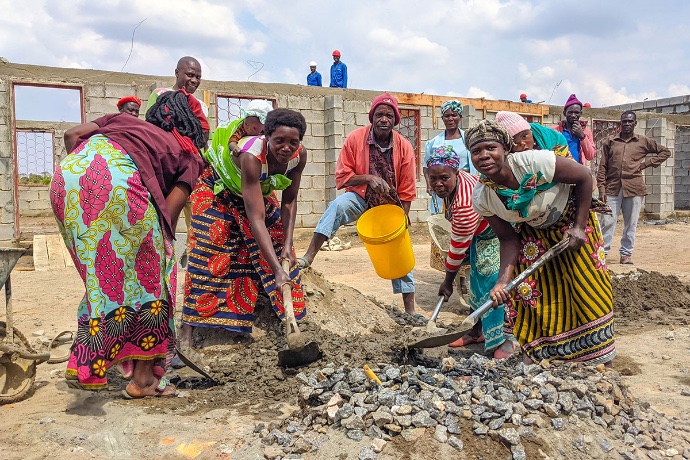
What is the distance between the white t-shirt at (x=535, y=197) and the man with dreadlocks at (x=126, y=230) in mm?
1546

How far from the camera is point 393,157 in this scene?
466 centimetres

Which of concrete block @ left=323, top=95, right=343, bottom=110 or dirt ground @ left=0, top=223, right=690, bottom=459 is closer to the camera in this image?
dirt ground @ left=0, top=223, right=690, bottom=459

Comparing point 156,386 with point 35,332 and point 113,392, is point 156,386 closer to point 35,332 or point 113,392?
point 113,392

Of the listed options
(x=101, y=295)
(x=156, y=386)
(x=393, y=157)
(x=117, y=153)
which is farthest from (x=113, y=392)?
(x=393, y=157)

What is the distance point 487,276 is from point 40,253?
6635 mm

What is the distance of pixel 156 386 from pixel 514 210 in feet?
6.74

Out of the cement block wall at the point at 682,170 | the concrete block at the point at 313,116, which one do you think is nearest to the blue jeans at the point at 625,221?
the concrete block at the point at 313,116

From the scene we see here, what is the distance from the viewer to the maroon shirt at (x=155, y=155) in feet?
8.87

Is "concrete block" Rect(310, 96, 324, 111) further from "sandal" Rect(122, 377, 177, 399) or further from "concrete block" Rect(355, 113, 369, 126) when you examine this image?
"sandal" Rect(122, 377, 177, 399)

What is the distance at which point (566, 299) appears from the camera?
3223 millimetres

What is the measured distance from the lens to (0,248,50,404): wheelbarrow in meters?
2.68

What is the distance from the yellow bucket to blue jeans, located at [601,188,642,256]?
13.1 ft

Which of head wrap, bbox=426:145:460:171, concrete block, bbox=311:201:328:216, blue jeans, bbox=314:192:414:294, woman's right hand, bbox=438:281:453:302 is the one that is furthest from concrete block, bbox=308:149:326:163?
woman's right hand, bbox=438:281:453:302

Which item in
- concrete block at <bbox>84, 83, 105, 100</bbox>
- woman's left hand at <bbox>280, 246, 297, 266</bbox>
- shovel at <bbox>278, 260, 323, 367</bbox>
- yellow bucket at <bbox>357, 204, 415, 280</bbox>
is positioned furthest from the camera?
concrete block at <bbox>84, 83, 105, 100</bbox>
